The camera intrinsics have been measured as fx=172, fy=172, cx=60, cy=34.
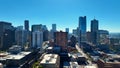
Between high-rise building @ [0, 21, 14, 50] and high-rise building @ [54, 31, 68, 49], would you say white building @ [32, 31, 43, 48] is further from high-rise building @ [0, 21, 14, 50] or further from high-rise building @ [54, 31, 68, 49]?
high-rise building @ [54, 31, 68, 49]

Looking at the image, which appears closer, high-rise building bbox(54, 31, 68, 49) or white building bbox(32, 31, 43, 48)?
high-rise building bbox(54, 31, 68, 49)

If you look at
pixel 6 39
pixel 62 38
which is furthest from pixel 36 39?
pixel 62 38

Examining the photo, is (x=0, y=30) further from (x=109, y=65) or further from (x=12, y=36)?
(x=109, y=65)

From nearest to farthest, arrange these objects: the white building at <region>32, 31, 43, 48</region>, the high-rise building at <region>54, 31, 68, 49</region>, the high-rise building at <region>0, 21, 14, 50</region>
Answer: the high-rise building at <region>54, 31, 68, 49</region>, the high-rise building at <region>0, 21, 14, 50</region>, the white building at <region>32, 31, 43, 48</region>

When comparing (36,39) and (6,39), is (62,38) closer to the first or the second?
(36,39)

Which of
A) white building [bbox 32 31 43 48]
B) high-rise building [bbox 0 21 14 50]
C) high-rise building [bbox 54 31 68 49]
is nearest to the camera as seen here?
high-rise building [bbox 54 31 68 49]

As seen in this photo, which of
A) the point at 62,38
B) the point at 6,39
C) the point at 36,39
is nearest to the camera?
the point at 62,38

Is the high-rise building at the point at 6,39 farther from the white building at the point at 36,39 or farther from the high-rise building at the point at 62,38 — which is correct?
the high-rise building at the point at 62,38

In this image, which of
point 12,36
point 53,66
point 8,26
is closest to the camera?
point 53,66

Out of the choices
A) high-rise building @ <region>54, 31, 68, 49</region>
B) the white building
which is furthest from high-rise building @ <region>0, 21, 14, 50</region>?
high-rise building @ <region>54, 31, 68, 49</region>

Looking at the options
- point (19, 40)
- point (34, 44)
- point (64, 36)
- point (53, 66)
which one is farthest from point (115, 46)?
point (53, 66)

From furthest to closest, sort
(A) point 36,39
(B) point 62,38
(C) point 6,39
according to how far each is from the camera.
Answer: (A) point 36,39
(C) point 6,39
(B) point 62,38
